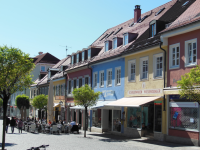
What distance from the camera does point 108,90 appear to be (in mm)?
25328

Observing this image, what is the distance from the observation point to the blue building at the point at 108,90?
76.9 feet

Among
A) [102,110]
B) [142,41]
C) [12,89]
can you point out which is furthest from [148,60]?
[12,89]

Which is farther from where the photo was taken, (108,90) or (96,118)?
(96,118)

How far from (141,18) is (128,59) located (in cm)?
739

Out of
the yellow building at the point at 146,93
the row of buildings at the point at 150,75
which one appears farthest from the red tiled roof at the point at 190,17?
the yellow building at the point at 146,93

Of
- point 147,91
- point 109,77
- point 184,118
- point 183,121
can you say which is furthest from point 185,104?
point 109,77

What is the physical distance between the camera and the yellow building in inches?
719

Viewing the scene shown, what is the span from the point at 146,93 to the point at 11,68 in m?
9.95

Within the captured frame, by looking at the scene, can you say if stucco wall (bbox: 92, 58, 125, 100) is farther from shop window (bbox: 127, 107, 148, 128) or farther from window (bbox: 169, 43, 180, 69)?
window (bbox: 169, 43, 180, 69)

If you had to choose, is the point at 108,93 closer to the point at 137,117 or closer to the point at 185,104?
the point at 137,117

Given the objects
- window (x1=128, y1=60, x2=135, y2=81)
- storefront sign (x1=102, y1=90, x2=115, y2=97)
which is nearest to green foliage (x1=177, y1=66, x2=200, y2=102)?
window (x1=128, y1=60, x2=135, y2=81)

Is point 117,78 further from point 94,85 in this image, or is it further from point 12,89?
point 12,89

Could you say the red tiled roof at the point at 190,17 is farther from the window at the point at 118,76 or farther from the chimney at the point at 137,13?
the chimney at the point at 137,13

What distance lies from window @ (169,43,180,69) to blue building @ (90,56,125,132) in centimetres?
592
